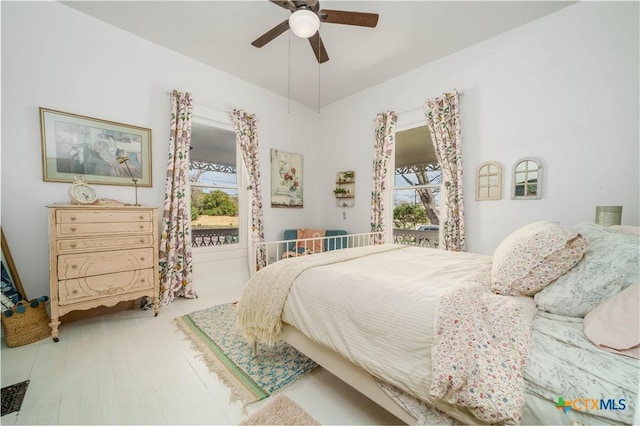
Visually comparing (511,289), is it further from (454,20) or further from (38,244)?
(38,244)

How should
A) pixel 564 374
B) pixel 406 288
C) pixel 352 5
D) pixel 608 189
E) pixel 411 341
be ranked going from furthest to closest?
pixel 352 5
pixel 608 189
pixel 406 288
pixel 411 341
pixel 564 374

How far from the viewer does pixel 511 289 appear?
3.71 feet

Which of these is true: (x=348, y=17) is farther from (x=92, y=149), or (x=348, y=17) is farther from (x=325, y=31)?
(x=92, y=149)

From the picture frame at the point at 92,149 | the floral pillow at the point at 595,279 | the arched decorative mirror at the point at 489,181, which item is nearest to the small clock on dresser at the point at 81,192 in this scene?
the picture frame at the point at 92,149

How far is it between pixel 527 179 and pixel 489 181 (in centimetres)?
32

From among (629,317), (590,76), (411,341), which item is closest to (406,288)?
(411,341)

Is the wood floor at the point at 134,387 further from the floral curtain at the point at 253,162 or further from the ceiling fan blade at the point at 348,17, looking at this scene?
the ceiling fan blade at the point at 348,17

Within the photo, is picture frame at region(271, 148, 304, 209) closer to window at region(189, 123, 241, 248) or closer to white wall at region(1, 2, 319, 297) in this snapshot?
window at region(189, 123, 241, 248)

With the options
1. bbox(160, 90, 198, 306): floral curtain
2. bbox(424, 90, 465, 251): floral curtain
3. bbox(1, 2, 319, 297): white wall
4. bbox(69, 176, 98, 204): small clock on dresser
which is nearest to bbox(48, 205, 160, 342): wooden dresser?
bbox(69, 176, 98, 204): small clock on dresser

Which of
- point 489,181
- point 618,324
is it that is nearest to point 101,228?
point 618,324

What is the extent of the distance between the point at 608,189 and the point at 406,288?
2.36 m

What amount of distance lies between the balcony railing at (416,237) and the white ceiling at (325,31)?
2.18m

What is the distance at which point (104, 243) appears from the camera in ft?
6.92

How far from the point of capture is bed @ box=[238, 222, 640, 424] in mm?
712
